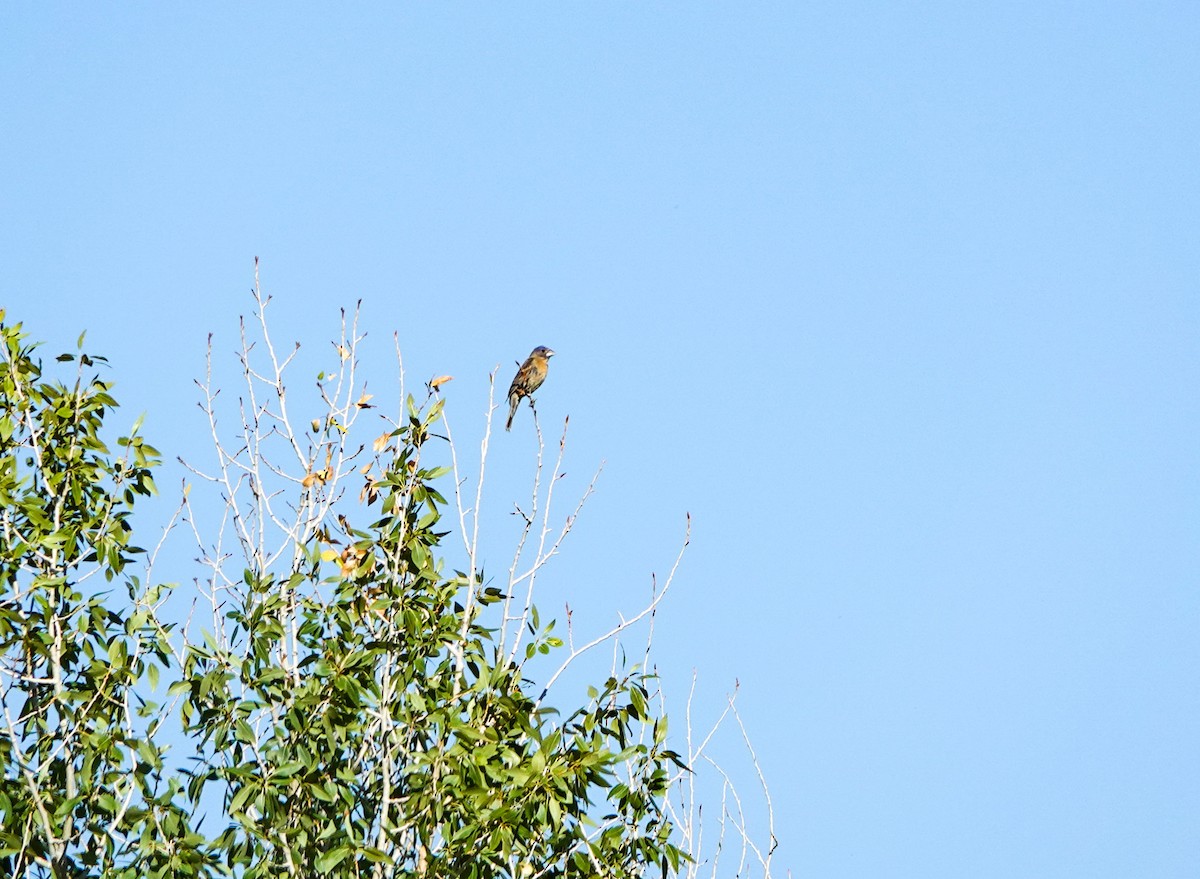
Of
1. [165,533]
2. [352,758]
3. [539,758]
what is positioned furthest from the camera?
[165,533]

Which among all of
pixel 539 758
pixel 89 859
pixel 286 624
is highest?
pixel 286 624

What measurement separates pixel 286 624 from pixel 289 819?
0.86m

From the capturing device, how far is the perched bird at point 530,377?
47.1 feet

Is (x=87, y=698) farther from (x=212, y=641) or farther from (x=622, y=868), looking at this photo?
(x=622, y=868)

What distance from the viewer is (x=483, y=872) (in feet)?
18.3

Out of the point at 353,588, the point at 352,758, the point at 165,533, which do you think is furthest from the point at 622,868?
the point at 165,533

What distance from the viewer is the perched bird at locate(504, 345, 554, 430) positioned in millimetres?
14367

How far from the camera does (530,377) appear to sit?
14.6 metres

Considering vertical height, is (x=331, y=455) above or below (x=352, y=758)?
above

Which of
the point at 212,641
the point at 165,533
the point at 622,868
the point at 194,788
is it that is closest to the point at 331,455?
the point at 165,533

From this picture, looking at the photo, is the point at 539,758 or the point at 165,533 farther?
the point at 165,533

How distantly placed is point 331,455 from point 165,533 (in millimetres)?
791

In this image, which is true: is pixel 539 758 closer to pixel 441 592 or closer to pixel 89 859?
pixel 441 592

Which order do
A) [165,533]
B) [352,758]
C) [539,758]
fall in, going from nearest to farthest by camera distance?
[539,758]
[352,758]
[165,533]
